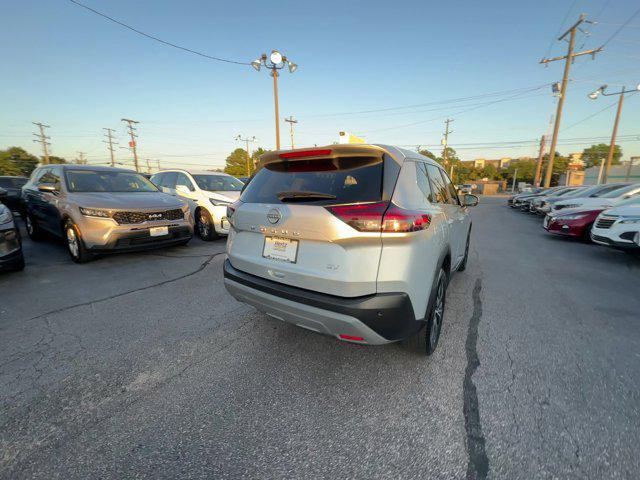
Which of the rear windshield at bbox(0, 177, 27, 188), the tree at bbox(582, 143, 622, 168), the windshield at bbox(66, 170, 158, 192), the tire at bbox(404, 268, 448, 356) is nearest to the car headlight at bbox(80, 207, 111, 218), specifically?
the windshield at bbox(66, 170, 158, 192)

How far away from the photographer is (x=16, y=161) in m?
59.4

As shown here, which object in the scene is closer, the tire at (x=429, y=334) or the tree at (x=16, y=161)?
the tire at (x=429, y=334)

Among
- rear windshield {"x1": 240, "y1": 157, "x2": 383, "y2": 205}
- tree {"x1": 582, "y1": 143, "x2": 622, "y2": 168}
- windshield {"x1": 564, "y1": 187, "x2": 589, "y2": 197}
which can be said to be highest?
tree {"x1": 582, "y1": 143, "x2": 622, "y2": 168}

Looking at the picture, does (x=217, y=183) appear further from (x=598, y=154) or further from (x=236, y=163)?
(x=598, y=154)

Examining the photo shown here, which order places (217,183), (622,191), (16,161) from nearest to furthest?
(217,183), (622,191), (16,161)

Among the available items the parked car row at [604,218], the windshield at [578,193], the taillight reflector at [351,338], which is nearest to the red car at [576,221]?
the parked car row at [604,218]

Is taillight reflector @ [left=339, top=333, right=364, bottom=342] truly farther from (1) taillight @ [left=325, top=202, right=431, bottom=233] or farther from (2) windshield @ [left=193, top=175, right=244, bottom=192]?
(2) windshield @ [left=193, top=175, right=244, bottom=192]

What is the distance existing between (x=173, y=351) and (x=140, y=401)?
0.63 meters

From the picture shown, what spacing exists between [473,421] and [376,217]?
1.45 metres

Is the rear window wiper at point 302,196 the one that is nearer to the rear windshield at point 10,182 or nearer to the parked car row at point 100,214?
the parked car row at point 100,214

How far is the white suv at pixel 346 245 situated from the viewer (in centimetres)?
194

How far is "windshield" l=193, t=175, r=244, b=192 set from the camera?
7.67 metres

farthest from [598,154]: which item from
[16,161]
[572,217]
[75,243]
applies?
[16,161]

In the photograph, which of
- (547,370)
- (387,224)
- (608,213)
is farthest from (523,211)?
(387,224)
